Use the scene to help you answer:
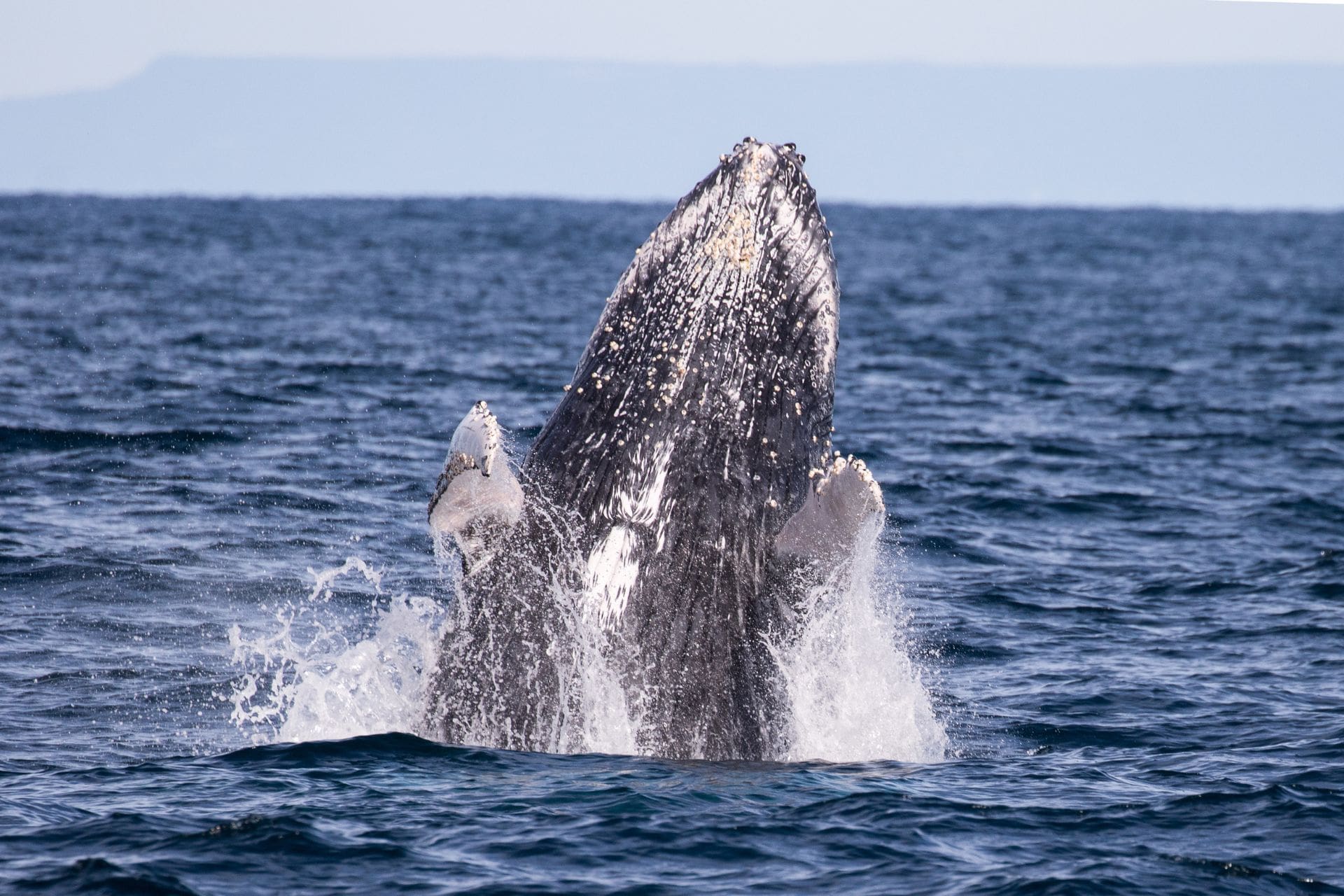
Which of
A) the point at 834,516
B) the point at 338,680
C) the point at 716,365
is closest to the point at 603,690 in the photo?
the point at 834,516

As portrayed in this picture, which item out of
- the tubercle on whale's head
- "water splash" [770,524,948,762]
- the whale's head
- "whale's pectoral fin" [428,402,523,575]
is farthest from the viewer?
the tubercle on whale's head

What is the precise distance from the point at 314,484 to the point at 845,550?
394 inches

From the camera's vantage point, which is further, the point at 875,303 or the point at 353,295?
the point at 875,303

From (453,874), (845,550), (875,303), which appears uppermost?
(875,303)

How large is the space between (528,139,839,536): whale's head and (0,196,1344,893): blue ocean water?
111 cm

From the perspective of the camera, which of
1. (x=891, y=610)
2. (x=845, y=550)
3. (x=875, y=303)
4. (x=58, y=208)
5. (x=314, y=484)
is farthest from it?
(x=58, y=208)

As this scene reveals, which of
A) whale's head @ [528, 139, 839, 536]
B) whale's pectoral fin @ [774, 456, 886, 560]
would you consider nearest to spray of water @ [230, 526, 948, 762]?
whale's pectoral fin @ [774, 456, 886, 560]

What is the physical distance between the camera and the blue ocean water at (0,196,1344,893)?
8430 mm

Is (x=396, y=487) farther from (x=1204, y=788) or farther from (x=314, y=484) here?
(x=1204, y=788)

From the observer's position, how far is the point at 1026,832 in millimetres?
9023

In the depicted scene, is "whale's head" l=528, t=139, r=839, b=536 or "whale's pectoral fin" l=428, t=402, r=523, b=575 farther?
"whale's head" l=528, t=139, r=839, b=536

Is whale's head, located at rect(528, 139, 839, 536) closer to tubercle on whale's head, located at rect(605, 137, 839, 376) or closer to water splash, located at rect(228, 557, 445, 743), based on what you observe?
tubercle on whale's head, located at rect(605, 137, 839, 376)

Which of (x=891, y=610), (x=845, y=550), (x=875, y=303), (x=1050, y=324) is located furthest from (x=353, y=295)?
(x=845, y=550)

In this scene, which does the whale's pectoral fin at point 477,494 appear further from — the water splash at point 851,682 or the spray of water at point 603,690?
the water splash at point 851,682
